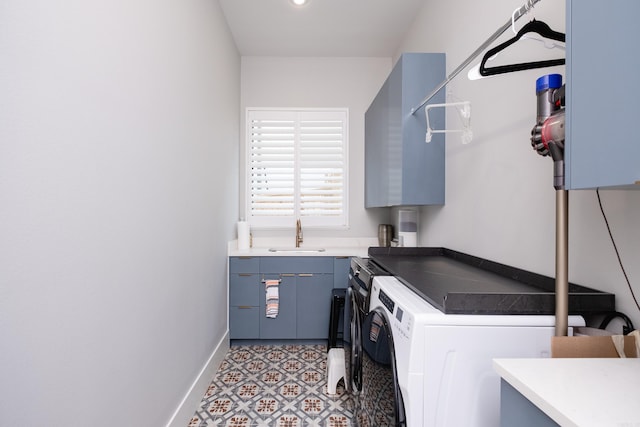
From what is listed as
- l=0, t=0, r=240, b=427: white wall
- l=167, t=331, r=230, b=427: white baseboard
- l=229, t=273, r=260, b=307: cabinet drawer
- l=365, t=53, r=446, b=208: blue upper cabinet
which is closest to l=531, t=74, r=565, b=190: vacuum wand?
l=365, t=53, r=446, b=208: blue upper cabinet

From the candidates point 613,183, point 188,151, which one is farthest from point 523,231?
point 188,151

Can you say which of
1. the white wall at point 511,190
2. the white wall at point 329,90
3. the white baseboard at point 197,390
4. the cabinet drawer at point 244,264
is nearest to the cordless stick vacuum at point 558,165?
the white wall at point 511,190

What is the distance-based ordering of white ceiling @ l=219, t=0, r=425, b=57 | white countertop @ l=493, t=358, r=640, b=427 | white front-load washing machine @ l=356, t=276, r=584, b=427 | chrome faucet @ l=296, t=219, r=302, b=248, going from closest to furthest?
white countertop @ l=493, t=358, r=640, b=427 < white front-load washing machine @ l=356, t=276, r=584, b=427 < white ceiling @ l=219, t=0, r=425, b=57 < chrome faucet @ l=296, t=219, r=302, b=248

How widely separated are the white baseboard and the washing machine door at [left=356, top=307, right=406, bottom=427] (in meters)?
0.99

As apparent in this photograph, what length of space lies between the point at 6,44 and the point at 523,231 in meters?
1.81

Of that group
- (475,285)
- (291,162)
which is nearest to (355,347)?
(475,285)

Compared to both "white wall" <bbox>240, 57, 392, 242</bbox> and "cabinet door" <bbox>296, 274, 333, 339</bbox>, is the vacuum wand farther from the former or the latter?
"white wall" <bbox>240, 57, 392, 242</bbox>

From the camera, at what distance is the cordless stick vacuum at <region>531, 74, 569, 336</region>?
0.88m

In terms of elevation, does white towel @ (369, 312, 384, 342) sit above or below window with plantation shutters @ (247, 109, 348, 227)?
below

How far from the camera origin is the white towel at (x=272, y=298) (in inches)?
115

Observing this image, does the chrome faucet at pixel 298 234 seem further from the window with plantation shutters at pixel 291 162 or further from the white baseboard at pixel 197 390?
the white baseboard at pixel 197 390

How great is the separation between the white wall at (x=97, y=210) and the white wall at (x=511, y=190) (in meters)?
1.63

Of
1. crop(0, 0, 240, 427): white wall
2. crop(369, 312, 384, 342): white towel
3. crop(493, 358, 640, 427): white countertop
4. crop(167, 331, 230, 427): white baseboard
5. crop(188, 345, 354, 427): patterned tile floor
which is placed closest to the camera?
crop(493, 358, 640, 427): white countertop

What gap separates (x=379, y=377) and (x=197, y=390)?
1411 mm
